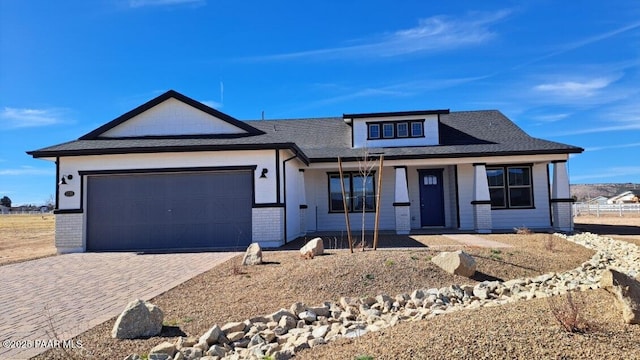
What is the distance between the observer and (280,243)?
43.3 ft

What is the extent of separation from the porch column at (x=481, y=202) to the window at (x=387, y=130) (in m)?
3.93

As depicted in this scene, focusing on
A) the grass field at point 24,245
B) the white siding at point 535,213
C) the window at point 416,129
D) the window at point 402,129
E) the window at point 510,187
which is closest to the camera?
the grass field at point 24,245

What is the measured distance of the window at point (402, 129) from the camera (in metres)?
18.3

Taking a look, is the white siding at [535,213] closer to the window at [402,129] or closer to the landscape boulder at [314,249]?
the window at [402,129]

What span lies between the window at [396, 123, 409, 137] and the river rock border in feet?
34.4

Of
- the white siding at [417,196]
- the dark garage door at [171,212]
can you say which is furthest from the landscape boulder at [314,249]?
the white siding at [417,196]

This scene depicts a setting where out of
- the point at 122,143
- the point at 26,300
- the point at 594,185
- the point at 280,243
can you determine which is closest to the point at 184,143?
the point at 122,143

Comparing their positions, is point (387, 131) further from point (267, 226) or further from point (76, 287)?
point (76, 287)

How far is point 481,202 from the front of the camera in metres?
16.0

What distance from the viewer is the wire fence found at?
30.7 metres

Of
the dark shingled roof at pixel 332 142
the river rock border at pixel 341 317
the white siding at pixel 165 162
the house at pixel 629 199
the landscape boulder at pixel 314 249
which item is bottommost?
the river rock border at pixel 341 317

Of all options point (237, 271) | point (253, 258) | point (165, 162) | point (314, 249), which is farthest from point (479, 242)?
point (165, 162)

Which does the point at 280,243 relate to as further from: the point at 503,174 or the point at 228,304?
the point at 503,174

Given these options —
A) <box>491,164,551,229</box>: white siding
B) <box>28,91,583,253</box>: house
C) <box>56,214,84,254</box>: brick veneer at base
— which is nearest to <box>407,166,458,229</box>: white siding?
<box>28,91,583,253</box>: house
